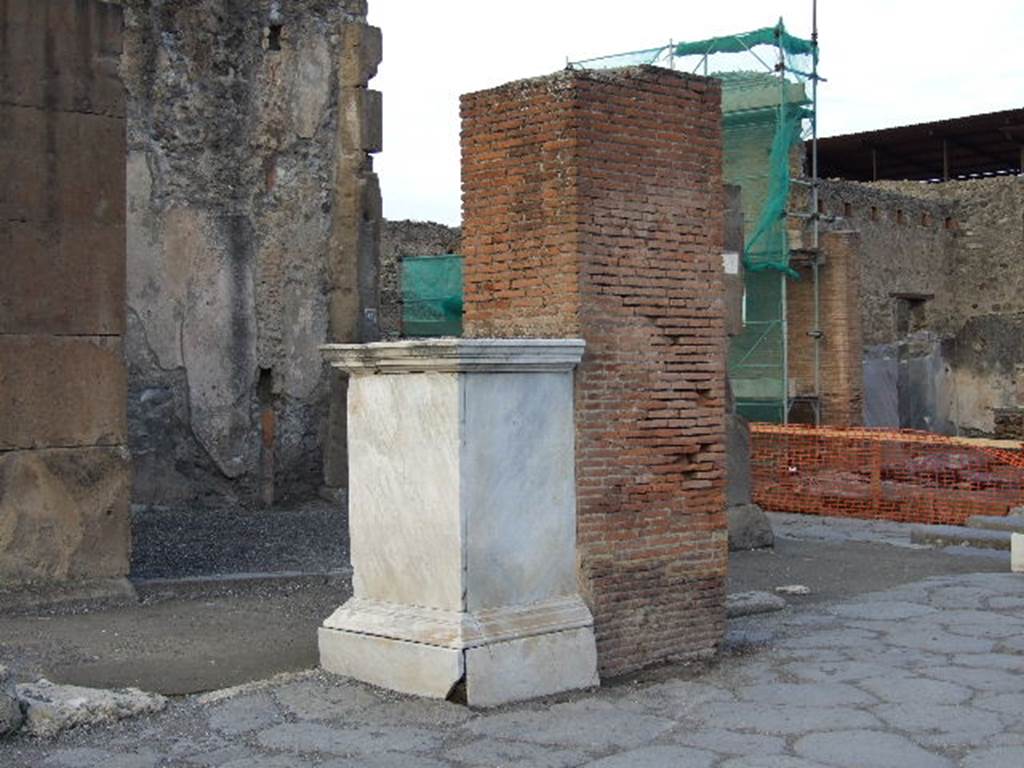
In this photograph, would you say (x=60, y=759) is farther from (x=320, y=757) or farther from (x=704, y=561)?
(x=704, y=561)

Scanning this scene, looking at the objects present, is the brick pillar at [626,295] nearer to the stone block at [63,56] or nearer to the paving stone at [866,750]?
the paving stone at [866,750]

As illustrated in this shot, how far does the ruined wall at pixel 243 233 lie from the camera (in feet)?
31.6

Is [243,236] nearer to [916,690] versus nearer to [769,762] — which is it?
[916,690]

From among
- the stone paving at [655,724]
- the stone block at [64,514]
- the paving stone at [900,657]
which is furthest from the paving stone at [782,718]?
the stone block at [64,514]

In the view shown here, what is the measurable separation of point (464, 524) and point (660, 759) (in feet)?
3.64

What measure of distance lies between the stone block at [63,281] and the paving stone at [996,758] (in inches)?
176

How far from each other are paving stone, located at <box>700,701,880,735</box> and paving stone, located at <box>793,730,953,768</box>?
102mm

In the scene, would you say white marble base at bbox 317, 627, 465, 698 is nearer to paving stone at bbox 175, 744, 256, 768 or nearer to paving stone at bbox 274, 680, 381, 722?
paving stone at bbox 274, 680, 381, 722

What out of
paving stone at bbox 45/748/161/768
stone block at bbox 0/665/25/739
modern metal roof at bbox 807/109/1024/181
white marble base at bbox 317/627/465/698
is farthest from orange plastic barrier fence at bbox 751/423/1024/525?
modern metal roof at bbox 807/109/1024/181

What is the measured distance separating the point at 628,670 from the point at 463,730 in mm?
1032

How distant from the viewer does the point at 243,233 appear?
32.8 feet

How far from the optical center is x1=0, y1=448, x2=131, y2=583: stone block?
6453 millimetres

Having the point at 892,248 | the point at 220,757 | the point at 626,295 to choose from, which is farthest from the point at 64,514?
the point at 892,248

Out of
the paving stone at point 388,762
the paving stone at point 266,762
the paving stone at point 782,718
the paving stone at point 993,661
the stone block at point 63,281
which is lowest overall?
the paving stone at point 993,661
